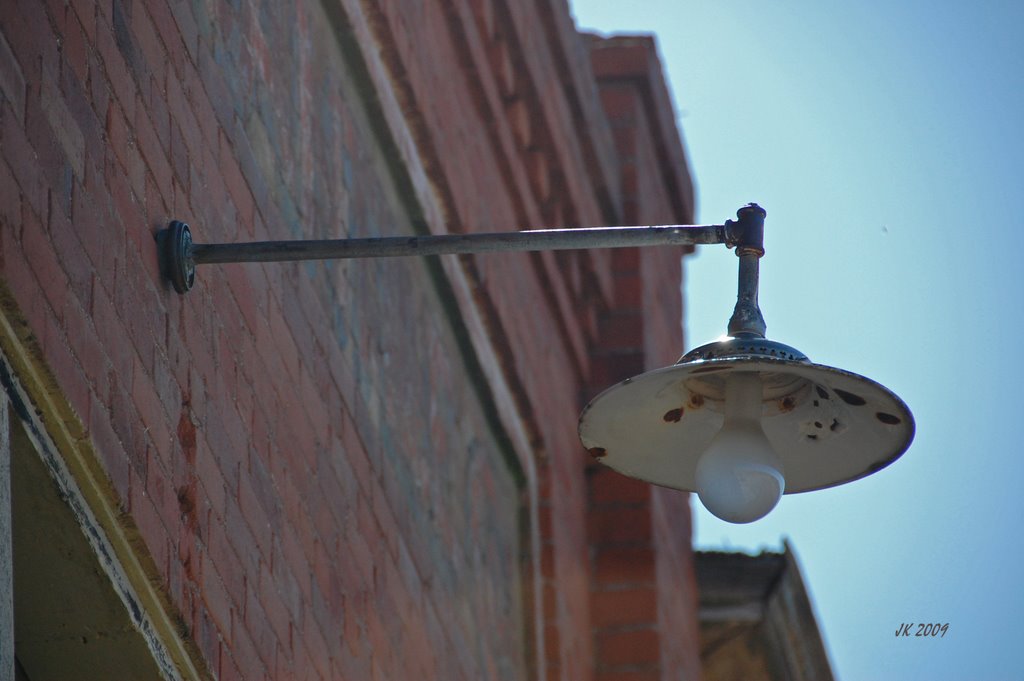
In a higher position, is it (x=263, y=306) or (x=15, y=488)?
(x=263, y=306)

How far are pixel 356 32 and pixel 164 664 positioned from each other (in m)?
2.17

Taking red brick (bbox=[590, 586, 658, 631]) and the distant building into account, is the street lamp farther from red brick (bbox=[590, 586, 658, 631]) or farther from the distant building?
the distant building

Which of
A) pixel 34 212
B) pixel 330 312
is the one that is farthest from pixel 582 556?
pixel 34 212

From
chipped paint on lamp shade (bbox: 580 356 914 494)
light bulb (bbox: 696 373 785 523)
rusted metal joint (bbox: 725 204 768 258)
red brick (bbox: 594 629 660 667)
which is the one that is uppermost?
red brick (bbox: 594 629 660 667)

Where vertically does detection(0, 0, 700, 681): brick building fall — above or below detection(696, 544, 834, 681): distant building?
below

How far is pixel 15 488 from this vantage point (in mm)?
3051

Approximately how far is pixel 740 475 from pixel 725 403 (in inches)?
9.8

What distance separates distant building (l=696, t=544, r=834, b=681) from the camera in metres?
8.29

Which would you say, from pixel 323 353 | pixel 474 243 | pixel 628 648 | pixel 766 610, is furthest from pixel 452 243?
pixel 766 610

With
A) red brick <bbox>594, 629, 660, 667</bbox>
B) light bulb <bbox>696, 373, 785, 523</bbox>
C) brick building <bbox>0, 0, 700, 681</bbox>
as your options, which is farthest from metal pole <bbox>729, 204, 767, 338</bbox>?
red brick <bbox>594, 629, 660, 667</bbox>

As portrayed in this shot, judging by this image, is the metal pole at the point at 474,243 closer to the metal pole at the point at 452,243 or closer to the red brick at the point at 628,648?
the metal pole at the point at 452,243

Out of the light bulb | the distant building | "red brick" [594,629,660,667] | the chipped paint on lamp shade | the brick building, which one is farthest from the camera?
the distant building

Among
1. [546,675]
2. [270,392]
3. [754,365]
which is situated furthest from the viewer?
[546,675]

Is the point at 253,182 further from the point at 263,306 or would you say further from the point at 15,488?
the point at 15,488
